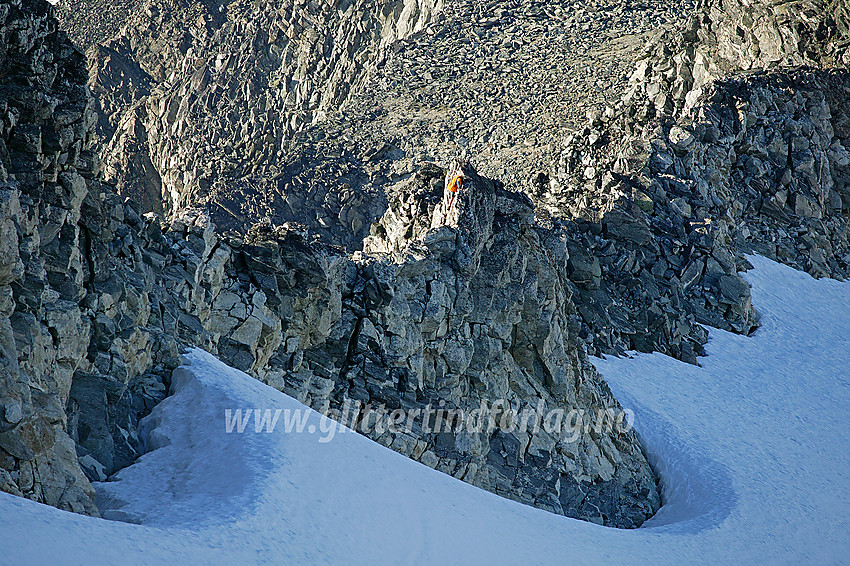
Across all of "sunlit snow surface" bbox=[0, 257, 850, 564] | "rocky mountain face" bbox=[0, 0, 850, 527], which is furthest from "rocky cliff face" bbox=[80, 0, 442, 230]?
"sunlit snow surface" bbox=[0, 257, 850, 564]

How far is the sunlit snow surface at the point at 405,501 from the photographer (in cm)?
989

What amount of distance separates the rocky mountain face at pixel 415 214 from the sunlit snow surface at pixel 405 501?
933 millimetres

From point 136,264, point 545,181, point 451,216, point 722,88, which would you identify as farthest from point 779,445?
point 722,88

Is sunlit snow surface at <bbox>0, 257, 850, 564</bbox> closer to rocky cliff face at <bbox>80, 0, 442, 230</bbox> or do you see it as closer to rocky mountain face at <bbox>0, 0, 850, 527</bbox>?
rocky mountain face at <bbox>0, 0, 850, 527</bbox>

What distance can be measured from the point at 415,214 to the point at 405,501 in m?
11.1

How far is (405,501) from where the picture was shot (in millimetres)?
12727

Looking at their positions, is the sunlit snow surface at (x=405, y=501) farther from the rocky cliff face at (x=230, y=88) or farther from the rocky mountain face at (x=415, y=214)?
the rocky cliff face at (x=230, y=88)

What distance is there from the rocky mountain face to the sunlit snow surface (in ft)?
3.06

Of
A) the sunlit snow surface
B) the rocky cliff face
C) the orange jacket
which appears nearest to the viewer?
the sunlit snow surface

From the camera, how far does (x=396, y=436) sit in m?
18.4

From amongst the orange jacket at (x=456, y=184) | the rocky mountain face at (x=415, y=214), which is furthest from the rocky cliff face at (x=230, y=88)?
the orange jacket at (x=456, y=184)

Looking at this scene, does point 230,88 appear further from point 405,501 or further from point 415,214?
point 405,501

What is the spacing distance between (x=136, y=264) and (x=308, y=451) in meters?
5.04

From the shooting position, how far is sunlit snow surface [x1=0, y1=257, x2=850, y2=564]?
9.89 m
